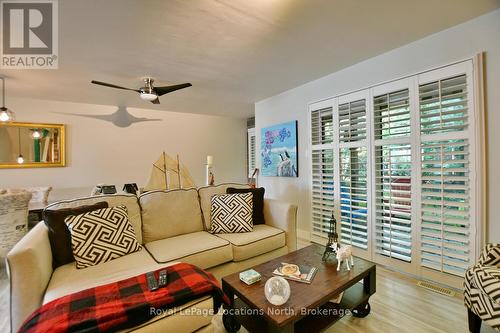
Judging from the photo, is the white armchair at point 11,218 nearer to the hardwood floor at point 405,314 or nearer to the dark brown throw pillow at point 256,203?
the hardwood floor at point 405,314

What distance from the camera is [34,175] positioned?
3830 mm

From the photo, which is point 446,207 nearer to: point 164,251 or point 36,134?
point 164,251

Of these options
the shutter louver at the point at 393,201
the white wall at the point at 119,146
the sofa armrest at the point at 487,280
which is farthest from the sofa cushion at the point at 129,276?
the white wall at the point at 119,146

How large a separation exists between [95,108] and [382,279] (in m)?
5.21

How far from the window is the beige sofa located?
0.88 metres

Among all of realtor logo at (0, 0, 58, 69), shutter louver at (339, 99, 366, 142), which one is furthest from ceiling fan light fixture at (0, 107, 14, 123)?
shutter louver at (339, 99, 366, 142)

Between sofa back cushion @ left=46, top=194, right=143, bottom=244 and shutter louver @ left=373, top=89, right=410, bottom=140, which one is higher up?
shutter louver @ left=373, top=89, right=410, bottom=140

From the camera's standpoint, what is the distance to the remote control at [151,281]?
130 centimetres

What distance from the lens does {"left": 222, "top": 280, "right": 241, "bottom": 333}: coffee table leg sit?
4.86ft

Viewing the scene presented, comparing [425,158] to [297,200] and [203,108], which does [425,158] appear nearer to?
[297,200]

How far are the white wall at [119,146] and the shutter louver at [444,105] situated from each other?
4307mm

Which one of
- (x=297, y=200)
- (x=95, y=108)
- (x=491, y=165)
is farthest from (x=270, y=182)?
(x=95, y=108)

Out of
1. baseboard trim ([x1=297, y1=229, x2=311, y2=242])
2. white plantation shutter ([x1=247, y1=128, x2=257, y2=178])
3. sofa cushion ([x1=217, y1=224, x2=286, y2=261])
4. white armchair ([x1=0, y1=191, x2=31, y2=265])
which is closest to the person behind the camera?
sofa cushion ([x1=217, y1=224, x2=286, y2=261])

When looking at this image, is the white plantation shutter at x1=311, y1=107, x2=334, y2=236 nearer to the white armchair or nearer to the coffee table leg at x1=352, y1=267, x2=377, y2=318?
the coffee table leg at x1=352, y1=267, x2=377, y2=318
